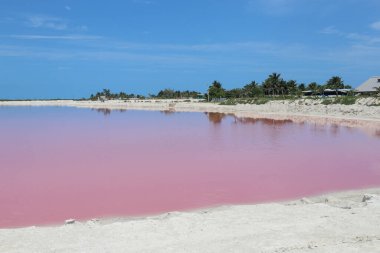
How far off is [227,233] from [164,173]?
6.65 meters

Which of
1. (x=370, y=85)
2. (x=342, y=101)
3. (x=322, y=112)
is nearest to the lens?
(x=342, y=101)

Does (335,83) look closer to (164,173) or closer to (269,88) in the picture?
(269,88)

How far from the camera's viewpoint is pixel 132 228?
6496 mm

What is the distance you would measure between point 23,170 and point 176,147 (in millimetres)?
7452

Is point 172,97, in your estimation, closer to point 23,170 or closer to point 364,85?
point 364,85

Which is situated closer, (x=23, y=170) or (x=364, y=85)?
(x=23, y=170)

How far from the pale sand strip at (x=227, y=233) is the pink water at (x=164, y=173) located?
1.70m

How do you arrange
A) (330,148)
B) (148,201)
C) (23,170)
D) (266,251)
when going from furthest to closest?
(330,148) → (23,170) → (148,201) → (266,251)

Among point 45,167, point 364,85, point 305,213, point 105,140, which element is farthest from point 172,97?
point 305,213

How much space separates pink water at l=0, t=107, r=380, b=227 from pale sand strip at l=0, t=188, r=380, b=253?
1.70 m

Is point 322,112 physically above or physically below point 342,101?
below

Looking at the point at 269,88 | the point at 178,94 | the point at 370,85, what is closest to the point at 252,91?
the point at 269,88

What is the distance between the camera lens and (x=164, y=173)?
41.3 ft

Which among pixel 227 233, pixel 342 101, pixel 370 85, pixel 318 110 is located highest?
pixel 370 85
